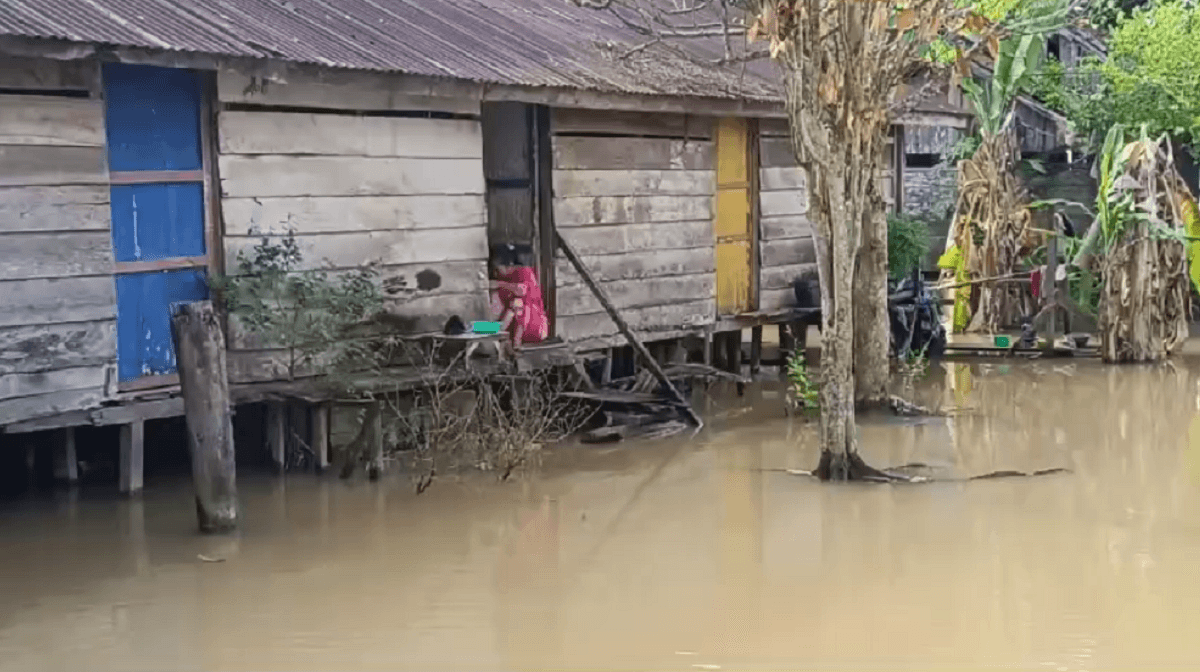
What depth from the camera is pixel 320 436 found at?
10.8m

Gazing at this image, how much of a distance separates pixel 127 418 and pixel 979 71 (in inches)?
588

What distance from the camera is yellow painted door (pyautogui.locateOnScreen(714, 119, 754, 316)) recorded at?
15.2 meters

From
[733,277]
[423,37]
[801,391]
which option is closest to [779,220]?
[733,277]

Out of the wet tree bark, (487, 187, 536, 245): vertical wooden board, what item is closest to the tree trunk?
the wet tree bark

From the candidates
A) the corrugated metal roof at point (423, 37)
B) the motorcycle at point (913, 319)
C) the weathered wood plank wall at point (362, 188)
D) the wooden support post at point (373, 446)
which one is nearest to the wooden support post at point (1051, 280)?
the motorcycle at point (913, 319)

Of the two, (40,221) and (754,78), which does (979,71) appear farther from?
(40,221)

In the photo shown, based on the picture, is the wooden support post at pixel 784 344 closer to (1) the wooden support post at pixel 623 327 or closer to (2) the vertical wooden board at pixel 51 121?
(1) the wooden support post at pixel 623 327

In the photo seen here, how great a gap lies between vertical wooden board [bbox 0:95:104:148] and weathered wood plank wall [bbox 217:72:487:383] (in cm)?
99

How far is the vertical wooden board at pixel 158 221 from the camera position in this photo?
9.70m

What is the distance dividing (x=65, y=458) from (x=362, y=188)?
108 inches

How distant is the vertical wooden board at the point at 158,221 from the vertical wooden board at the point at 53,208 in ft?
1.10

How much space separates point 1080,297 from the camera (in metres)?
18.8

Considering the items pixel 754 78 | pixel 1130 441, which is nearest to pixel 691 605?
pixel 1130 441

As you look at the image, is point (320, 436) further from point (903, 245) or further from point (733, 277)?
point (903, 245)
